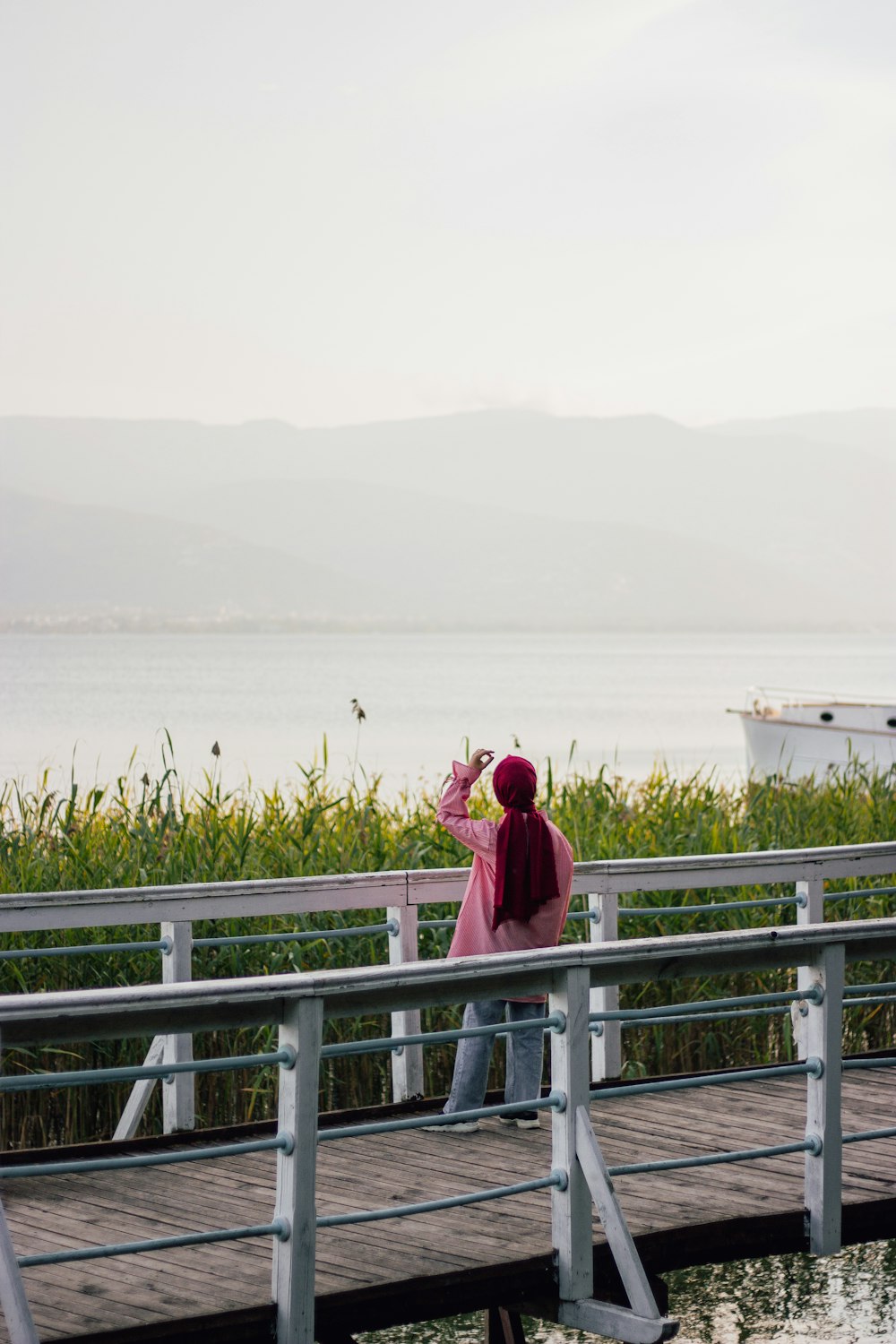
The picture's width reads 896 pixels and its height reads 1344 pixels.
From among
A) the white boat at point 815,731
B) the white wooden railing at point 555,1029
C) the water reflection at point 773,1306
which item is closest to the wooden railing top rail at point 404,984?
the white wooden railing at point 555,1029

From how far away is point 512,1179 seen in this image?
5.93 meters

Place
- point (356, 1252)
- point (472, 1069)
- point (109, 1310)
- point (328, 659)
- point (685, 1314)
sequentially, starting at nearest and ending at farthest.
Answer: point (109, 1310), point (356, 1252), point (472, 1069), point (685, 1314), point (328, 659)

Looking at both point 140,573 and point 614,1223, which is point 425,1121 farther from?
point 140,573

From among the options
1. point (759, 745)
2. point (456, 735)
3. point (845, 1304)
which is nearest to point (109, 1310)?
point (845, 1304)

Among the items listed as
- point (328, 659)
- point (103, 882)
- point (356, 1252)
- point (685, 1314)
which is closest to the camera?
point (356, 1252)

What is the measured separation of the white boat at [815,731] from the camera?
27.5 meters

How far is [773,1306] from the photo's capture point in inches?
316

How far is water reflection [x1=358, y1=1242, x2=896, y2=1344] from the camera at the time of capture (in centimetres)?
755

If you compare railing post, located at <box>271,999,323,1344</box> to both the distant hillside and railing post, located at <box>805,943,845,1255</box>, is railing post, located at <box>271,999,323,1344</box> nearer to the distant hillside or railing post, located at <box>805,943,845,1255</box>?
railing post, located at <box>805,943,845,1255</box>

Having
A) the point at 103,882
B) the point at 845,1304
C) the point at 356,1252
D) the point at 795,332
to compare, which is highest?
the point at 795,332

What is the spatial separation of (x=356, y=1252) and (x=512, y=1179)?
90 cm

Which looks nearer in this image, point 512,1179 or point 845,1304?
point 512,1179

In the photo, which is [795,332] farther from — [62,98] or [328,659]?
[62,98]

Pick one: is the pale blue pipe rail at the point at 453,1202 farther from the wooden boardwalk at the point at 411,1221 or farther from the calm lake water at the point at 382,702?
the calm lake water at the point at 382,702
